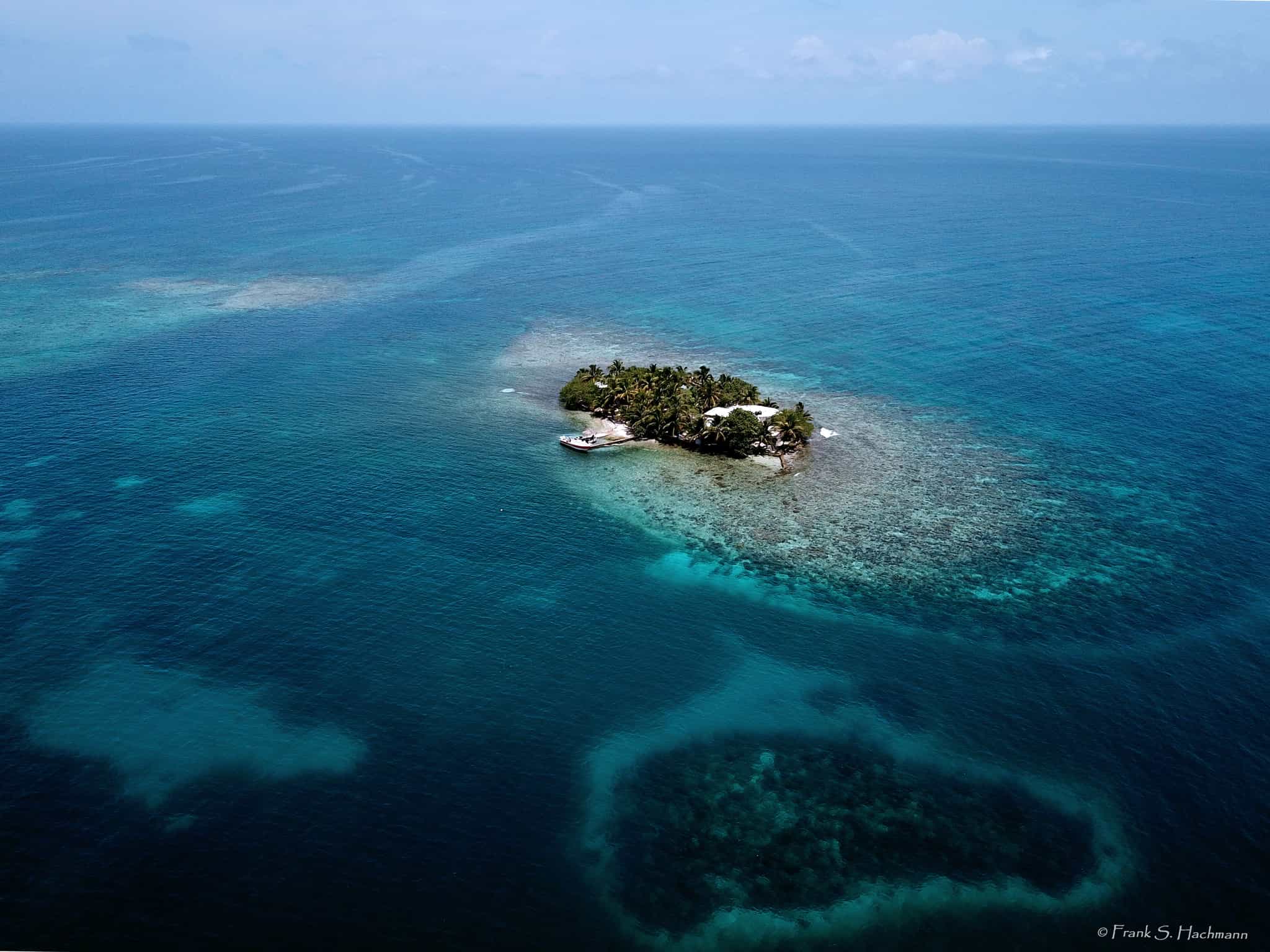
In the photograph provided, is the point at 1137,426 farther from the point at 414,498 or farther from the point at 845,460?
the point at 414,498

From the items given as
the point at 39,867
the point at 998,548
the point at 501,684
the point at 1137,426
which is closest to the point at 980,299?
the point at 1137,426

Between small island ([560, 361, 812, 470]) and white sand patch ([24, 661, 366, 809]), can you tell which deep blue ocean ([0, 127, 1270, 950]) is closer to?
white sand patch ([24, 661, 366, 809])

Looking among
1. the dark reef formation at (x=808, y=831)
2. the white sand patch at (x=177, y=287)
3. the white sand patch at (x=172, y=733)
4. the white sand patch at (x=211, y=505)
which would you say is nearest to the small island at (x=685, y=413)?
the white sand patch at (x=211, y=505)

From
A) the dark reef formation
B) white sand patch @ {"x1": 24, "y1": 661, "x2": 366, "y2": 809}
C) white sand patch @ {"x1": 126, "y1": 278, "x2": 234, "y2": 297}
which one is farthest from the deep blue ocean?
white sand patch @ {"x1": 126, "y1": 278, "x2": 234, "y2": 297}

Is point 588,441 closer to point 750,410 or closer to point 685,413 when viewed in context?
point 685,413

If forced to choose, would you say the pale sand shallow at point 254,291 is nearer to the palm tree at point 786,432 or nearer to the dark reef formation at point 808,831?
the palm tree at point 786,432

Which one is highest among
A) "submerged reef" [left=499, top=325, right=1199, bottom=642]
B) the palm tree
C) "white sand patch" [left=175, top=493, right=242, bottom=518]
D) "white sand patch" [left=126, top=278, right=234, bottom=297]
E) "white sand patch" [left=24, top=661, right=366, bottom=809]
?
the palm tree
